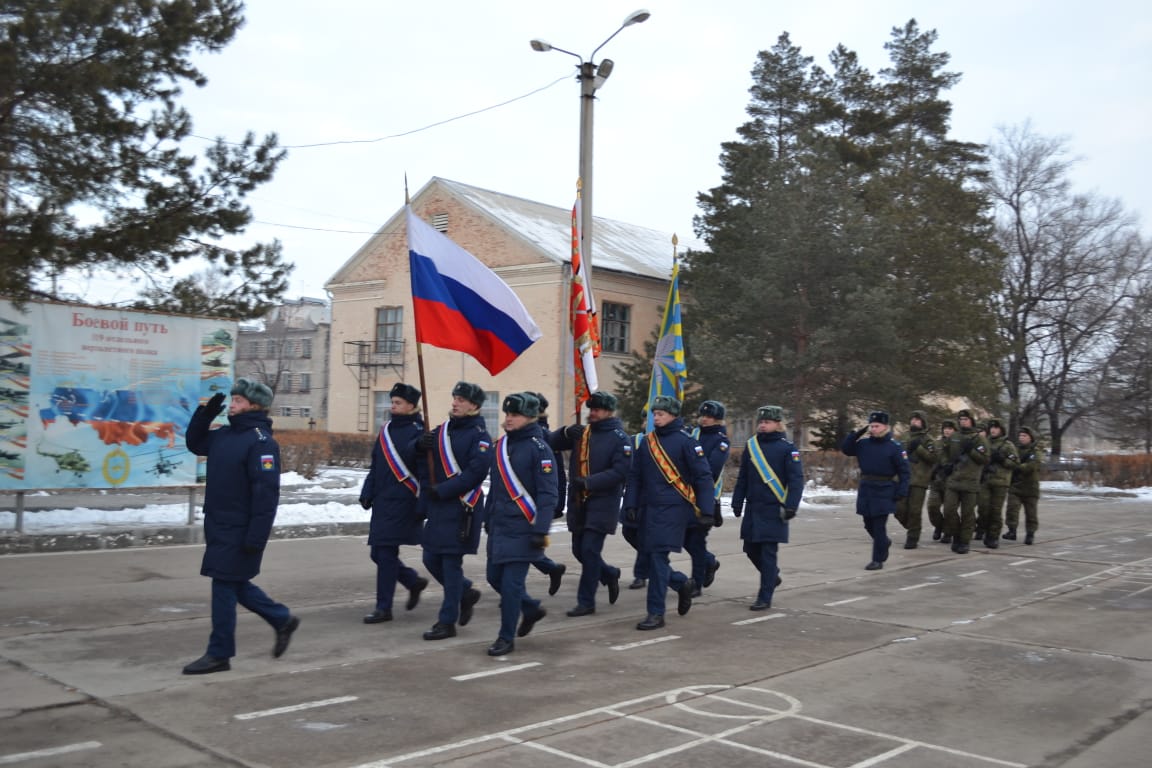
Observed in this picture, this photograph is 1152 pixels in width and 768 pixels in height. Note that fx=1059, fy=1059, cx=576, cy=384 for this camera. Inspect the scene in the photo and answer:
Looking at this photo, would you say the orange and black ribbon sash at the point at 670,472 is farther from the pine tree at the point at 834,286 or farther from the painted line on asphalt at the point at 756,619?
the pine tree at the point at 834,286

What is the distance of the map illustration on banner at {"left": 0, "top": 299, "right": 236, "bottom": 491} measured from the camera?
12805 mm

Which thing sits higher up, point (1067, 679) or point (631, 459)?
point (631, 459)

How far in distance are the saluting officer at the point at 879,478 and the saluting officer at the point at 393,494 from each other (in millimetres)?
6152

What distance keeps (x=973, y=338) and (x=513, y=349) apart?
2860 cm

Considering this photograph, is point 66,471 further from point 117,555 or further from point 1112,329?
point 1112,329

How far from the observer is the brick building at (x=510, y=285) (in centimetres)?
3719

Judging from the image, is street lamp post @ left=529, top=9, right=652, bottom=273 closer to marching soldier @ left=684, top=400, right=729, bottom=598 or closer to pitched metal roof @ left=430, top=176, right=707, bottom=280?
marching soldier @ left=684, top=400, right=729, bottom=598

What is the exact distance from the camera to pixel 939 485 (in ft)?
52.3

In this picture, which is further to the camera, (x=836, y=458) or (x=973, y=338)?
(x=973, y=338)

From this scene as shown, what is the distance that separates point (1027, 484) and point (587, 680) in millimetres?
11619

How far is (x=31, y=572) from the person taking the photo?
1088cm

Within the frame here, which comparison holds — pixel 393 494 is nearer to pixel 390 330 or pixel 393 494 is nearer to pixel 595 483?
pixel 595 483

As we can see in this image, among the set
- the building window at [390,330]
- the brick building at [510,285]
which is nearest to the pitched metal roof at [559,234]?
the brick building at [510,285]

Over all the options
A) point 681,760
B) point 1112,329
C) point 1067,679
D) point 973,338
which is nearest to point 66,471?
point 681,760
